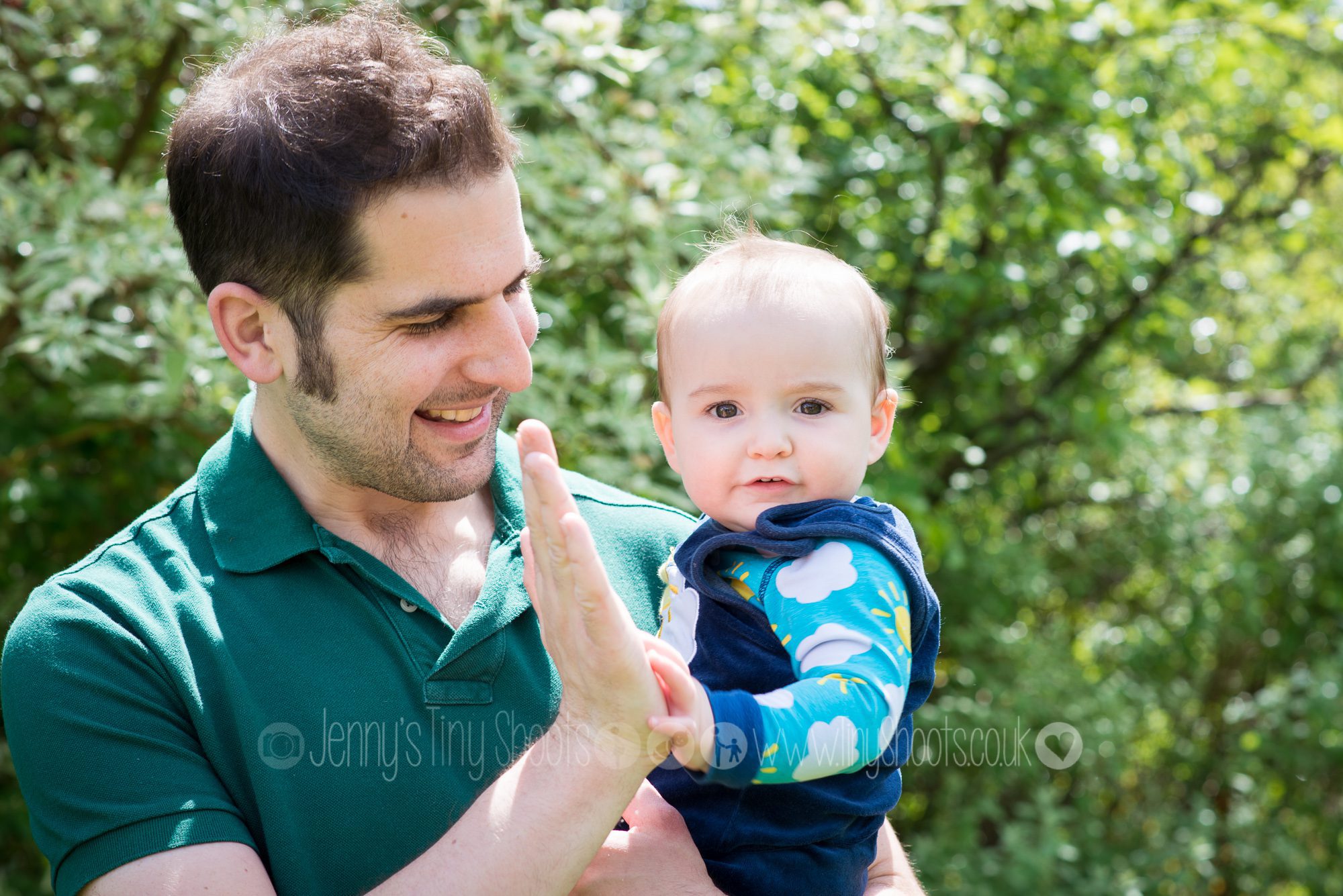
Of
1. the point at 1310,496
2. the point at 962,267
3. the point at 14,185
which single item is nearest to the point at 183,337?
the point at 14,185

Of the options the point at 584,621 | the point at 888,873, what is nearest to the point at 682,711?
the point at 584,621

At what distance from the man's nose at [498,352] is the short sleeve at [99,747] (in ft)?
2.16

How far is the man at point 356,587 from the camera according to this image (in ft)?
5.22

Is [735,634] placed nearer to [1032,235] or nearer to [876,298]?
[876,298]

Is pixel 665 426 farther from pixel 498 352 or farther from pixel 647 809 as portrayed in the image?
pixel 647 809

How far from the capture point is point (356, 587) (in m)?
1.89

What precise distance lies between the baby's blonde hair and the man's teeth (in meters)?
0.34

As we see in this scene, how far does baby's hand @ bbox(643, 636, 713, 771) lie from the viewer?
1443 mm

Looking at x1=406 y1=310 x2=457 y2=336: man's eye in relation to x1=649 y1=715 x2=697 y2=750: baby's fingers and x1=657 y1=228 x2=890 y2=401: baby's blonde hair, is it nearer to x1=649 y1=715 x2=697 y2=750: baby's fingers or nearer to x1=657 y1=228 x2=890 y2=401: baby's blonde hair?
x1=657 y1=228 x2=890 y2=401: baby's blonde hair

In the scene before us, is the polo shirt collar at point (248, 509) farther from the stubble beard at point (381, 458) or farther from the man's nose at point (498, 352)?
the man's nose at point (498, 352)

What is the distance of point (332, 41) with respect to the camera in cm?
204

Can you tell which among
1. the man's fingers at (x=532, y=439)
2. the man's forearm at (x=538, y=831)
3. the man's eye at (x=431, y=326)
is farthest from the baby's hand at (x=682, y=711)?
the man's eye at (x=431, y=326)

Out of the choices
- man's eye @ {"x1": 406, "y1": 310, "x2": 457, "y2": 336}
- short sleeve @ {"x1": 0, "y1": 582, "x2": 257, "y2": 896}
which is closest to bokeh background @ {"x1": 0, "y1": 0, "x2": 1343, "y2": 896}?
man's eye @ {"x1": 406, "y1": 310, "x2": 457, "y2": 336}

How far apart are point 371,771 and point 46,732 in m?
0.43
